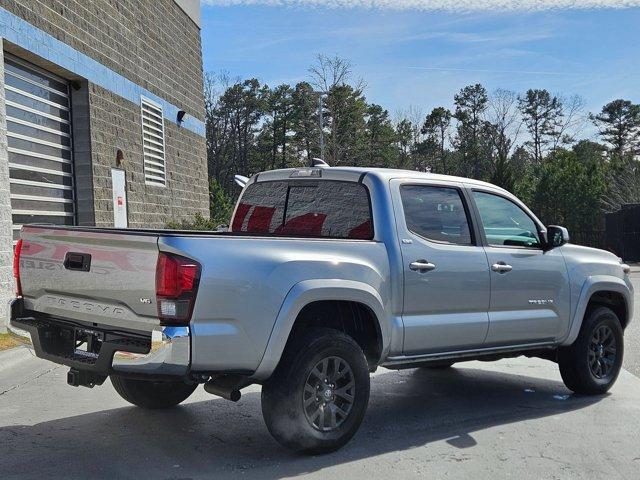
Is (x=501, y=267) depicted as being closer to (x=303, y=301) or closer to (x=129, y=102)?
(x=303, y=301)

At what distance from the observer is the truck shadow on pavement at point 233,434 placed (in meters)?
4.76

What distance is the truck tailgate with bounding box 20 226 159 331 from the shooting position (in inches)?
173

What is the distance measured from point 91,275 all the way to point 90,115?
1107 centimetres

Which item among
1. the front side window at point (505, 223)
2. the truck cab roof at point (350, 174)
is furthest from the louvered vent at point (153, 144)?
the front side window at point (505, 223)

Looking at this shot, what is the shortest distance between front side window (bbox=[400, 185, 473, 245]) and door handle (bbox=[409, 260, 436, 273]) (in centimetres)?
25

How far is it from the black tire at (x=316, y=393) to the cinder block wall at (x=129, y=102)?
9.21 m

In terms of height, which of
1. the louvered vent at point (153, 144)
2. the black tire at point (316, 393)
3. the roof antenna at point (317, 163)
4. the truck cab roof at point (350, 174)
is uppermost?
the louvered vent at point (153, 144)

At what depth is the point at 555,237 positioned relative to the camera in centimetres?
663

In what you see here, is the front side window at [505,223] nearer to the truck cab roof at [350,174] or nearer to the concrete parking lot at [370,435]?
the truck cab roof at [350,174]

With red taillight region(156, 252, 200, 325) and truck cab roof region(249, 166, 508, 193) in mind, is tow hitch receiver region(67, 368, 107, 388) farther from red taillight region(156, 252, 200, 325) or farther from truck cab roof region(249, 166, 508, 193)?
truck cab roof region(249, 166, 508, 193)

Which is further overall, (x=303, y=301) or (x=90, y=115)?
(x=90, y=115)

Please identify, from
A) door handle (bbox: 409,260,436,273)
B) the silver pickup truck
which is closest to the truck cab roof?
the silver pickup truck

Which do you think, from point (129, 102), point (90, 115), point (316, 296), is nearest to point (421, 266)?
point (316, 296)

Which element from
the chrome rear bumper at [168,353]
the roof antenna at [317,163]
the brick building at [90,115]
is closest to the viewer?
the chrome rear bumper at [168,353]
